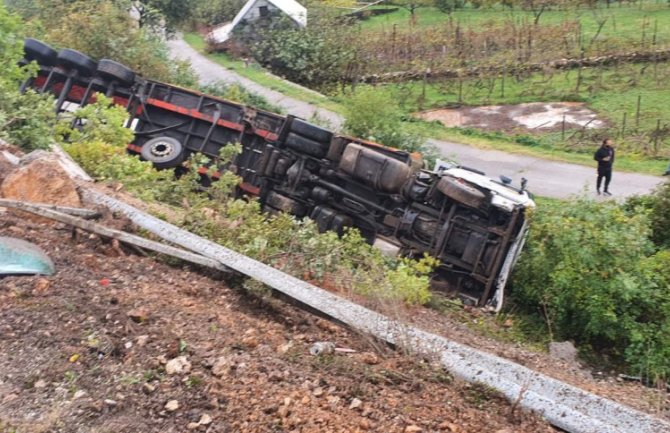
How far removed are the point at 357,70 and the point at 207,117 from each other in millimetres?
12708

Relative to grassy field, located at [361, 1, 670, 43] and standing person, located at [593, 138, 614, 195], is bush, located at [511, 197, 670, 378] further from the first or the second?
grassy field, located at [361, 1, 670, 43]

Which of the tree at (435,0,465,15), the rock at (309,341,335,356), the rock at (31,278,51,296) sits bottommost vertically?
the rock at (31,278,51,296)

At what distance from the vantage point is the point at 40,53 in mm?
12594

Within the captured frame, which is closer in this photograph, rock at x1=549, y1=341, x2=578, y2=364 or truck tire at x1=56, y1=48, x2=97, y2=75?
rock at x1=549, y1=341, x2=578, y2=364

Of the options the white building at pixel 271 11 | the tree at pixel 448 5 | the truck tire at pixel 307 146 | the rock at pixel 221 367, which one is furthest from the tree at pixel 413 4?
the rock at pixel 221 367

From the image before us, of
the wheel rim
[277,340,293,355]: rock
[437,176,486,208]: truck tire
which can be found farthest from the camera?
the wheel rim

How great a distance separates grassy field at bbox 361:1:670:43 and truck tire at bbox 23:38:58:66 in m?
18.3

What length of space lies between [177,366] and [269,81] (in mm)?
20148

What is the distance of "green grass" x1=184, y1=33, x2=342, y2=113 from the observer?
69.4 ft

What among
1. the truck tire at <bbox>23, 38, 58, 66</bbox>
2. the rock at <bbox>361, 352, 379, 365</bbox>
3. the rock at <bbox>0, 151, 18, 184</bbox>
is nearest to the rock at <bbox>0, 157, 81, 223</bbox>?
the rock at <bbox>0, 151, 18, 184</bbox>

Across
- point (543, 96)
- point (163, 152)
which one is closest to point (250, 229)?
point (163, 152)

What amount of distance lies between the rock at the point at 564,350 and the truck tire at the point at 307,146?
4.39 m

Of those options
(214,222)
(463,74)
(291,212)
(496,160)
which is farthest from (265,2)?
(214,222)

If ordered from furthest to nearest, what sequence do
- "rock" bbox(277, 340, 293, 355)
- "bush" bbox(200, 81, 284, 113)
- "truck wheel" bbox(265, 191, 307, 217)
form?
"bush" bbox(200, 81, 284, 113), "truck wheel" bbox(265, 191, 307, 217), "rock" bbox(277, 340, 293, 355)
